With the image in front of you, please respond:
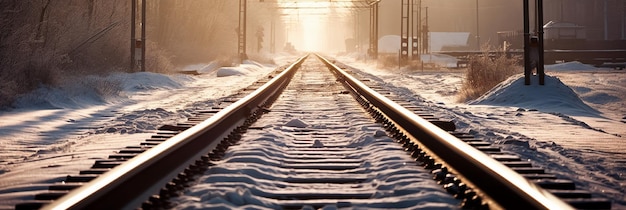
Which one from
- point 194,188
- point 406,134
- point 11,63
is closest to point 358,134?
point 406,134

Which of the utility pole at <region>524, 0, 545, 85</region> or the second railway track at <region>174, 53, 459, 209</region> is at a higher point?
the utility pole at <region>524, 0, 545, 85</region>

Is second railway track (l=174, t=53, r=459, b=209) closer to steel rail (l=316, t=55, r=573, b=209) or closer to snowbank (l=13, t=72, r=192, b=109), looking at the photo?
steel rail (l=316, t=55, r=573, b=209)

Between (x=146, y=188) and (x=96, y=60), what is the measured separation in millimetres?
25037

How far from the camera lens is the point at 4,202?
4453 millimetres

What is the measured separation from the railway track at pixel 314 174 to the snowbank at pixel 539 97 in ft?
21.0

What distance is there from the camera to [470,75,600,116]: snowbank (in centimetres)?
1374

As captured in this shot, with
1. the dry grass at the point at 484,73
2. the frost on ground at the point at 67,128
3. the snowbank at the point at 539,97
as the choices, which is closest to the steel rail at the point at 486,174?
the frost on ground at the point at 67,128

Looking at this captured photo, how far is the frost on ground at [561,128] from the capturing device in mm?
5895

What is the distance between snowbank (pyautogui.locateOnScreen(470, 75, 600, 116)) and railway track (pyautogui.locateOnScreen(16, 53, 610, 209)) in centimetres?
641

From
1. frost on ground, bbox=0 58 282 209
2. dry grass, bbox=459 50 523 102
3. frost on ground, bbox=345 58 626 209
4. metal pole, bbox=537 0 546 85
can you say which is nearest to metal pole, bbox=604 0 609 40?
frost on ground, bbox=345 58 626 209

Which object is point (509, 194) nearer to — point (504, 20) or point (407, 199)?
point (407, 199)

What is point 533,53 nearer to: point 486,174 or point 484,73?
point 484,73

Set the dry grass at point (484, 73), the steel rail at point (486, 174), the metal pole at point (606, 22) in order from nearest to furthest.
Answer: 1. the steel rail at point (486, 174)
2. the dry grass at point (484, 73)
3. the metal pole at point (606, 22)

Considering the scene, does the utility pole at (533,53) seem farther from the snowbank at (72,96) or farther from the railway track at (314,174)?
the snowbank at (72,96)
